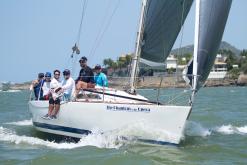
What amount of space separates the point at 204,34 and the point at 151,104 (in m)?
2.22

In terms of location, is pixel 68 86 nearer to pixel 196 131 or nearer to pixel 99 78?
pixel 99 78

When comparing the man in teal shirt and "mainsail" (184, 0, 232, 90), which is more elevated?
"mainsail" (184, 0, 232, 90)

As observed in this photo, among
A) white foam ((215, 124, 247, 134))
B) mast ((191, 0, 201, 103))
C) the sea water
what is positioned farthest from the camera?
white foam ((215, 124, 247, 134))

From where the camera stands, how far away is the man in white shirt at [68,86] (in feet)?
44.5

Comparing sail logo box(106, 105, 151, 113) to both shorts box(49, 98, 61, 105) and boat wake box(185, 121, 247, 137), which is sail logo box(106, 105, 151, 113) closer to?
shorts box(49, 98, 61, 105)

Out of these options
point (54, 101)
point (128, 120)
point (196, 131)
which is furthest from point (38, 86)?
point (196, 131)

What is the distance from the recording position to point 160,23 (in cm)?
1440

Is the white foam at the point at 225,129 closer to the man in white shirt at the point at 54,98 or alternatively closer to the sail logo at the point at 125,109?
the sail logo at the point at 125,109

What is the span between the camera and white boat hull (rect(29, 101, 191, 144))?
11984 millimetres

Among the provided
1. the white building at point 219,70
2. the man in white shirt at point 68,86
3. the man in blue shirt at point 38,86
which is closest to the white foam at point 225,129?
the man in white shirt at point 68,86

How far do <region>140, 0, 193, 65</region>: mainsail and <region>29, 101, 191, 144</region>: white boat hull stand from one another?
2.81 m

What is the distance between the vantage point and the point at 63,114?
1324 cm

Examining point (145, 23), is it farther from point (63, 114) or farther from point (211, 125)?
point (211, 125)

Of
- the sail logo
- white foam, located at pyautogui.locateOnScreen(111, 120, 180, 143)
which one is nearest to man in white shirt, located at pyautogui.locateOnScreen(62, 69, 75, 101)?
the sail logo
